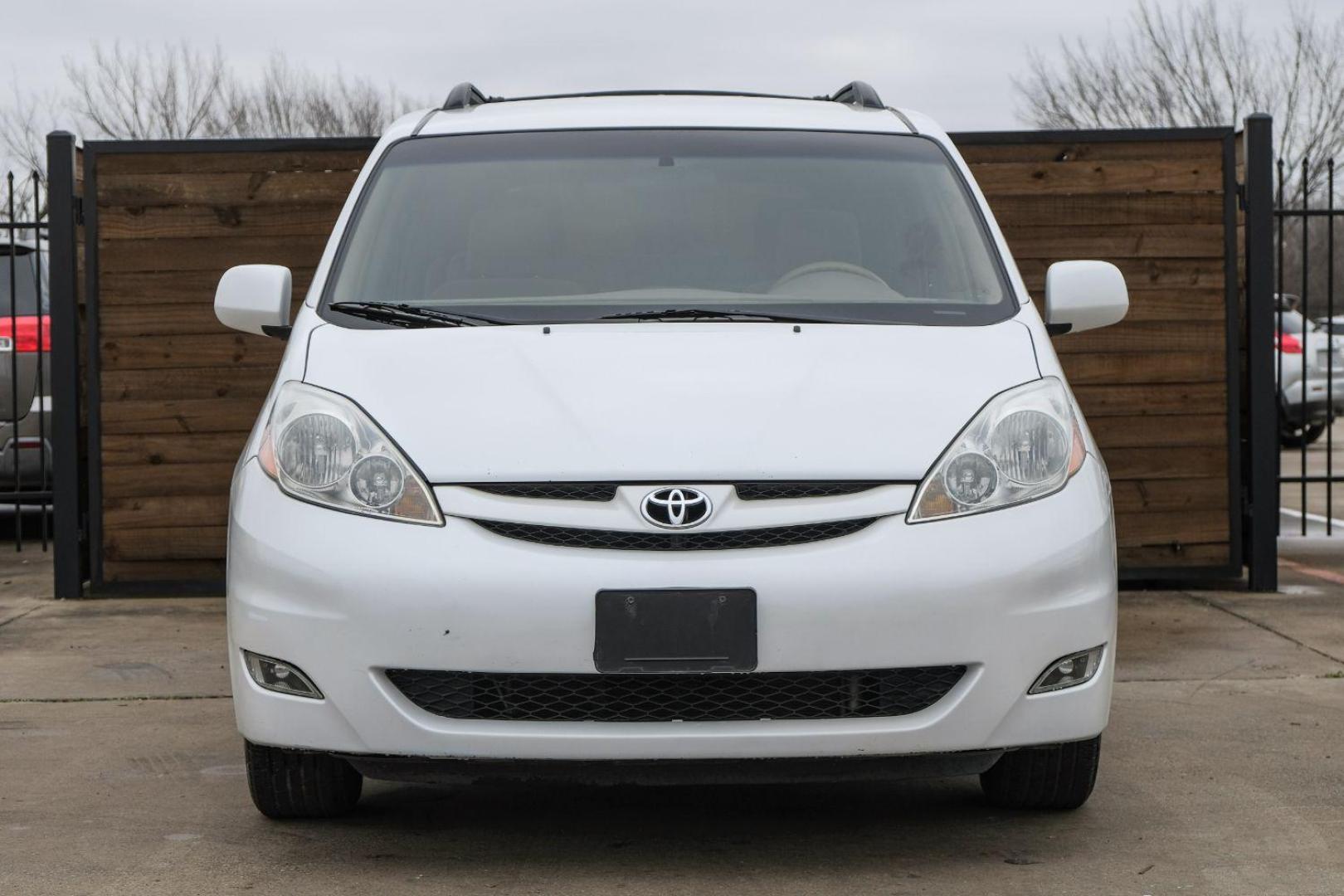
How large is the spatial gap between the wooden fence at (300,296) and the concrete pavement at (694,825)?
2.17m

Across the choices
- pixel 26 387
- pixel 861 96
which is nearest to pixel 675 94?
pixel 861 96

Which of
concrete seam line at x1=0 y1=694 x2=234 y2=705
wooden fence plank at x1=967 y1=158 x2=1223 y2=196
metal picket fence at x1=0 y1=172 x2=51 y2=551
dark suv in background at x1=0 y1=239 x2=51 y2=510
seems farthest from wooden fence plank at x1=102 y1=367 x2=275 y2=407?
concrete seam line at x1=0 y1=694 x2=234 y2=705

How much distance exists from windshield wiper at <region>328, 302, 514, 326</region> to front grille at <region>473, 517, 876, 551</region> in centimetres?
72

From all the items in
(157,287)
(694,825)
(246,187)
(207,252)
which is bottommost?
(694,825)

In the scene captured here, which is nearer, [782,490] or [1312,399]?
[782,490]

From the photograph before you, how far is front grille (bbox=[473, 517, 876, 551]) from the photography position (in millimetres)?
3369

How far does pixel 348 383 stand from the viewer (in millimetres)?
3711

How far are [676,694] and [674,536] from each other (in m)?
0.31

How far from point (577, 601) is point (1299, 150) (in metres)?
30.8

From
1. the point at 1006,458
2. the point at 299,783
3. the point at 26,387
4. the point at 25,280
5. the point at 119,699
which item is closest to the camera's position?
the point at 1006,458

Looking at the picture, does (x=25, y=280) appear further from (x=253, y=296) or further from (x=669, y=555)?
(x=669, y=555)

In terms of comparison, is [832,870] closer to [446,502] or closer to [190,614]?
[446,502]

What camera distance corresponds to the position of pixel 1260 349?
7.64 metres

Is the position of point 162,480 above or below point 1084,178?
below
